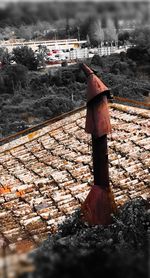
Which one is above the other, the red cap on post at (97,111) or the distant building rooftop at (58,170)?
the red cap on post at (97,111)

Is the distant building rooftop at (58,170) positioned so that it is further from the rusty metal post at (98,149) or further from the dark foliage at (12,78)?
the dark foliage at (12,78)

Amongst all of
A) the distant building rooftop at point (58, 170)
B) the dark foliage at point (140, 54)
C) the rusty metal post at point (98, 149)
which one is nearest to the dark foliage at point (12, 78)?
the dark foliage at point (140, 54)

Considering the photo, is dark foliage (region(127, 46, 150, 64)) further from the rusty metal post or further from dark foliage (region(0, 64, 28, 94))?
the rusty metal post

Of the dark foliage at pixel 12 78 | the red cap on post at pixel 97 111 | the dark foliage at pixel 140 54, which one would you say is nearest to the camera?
the red cap on post at pixel 97 111

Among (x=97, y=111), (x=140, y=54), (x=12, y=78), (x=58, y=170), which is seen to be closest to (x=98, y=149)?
(x=97, y=111)

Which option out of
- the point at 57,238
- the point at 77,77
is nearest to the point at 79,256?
the point at 57,238

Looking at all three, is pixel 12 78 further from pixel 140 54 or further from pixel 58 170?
pixel 58 170

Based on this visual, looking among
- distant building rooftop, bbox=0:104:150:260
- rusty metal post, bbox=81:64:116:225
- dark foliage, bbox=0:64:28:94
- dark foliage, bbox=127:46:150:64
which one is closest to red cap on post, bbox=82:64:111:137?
rusty metal post, bbox=81:64:116:225
